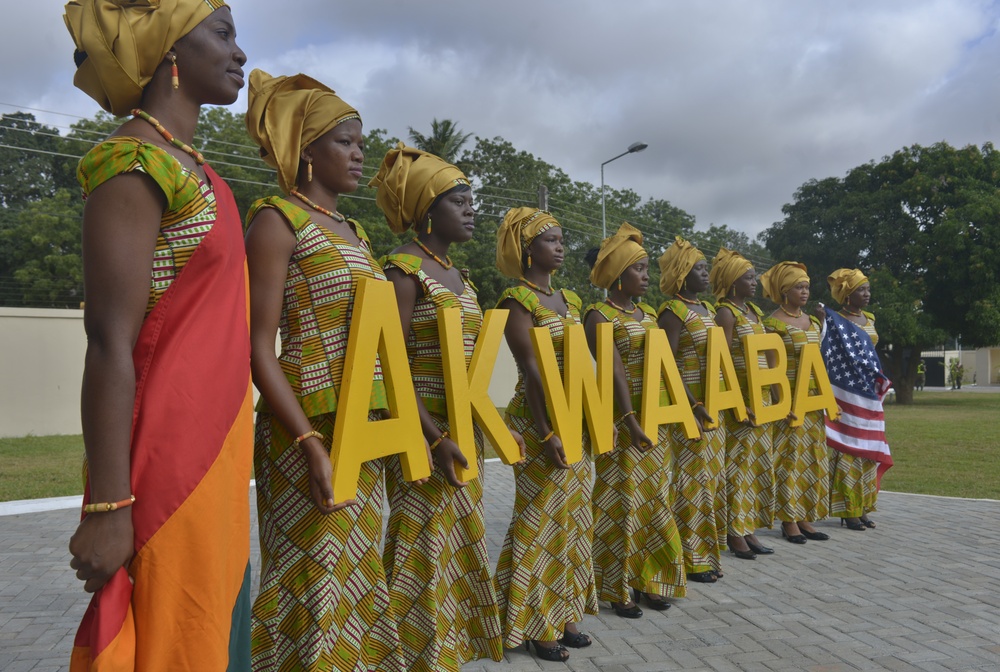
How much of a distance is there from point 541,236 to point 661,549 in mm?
2178

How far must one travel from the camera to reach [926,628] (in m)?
4.68

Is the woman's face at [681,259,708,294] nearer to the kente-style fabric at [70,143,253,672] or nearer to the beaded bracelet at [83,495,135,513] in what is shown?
the kente-style fabric at [70,143,253,672]

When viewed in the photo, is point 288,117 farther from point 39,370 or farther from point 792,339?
point 39,370

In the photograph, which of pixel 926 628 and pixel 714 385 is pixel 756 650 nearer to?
pixel 926 628

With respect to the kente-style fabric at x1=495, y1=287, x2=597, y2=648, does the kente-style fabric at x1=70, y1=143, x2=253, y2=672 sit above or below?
above

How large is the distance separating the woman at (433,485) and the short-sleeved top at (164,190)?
154 centimetres

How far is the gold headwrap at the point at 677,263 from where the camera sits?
6125mm

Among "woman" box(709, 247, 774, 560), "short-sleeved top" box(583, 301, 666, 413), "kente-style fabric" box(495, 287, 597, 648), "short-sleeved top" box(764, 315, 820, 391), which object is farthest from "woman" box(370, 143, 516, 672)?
"short-sleeved top" box(764, 315, 820, 391)

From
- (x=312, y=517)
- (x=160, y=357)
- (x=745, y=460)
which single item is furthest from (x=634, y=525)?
(x=160, y=357)

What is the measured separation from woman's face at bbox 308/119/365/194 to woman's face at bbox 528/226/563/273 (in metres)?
1.89

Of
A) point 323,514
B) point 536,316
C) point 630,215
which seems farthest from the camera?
point 630,215

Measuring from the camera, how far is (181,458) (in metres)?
1.96

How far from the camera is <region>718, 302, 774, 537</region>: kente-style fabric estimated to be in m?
6.59

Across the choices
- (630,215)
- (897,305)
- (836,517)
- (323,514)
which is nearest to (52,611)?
(323,514)
